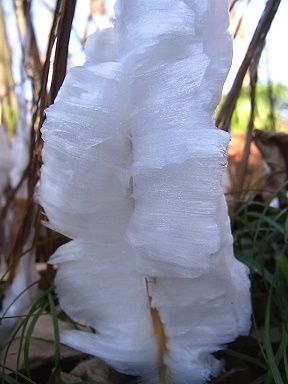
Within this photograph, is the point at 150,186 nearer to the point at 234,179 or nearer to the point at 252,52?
the point at 252,52

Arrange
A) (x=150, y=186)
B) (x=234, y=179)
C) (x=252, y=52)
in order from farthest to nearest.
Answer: (x=234, y=179) < (x=252, y=52) < (x=150, y=186)

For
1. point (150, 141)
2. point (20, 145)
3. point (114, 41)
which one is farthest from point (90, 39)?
point (20, 145)

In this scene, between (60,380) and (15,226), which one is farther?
(15,226)

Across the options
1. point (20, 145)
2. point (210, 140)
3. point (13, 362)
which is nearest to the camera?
point (210, 140)

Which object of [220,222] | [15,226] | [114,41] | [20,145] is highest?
[114,41]

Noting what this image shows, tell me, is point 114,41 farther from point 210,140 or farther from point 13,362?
point 13,362

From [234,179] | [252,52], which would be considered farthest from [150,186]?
[234,179]

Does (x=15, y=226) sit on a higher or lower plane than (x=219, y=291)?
lower

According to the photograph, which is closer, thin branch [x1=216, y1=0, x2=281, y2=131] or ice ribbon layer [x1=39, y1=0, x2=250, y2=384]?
ice ribbon layer [x1=39, y1=0, x2=250, y2=384]
